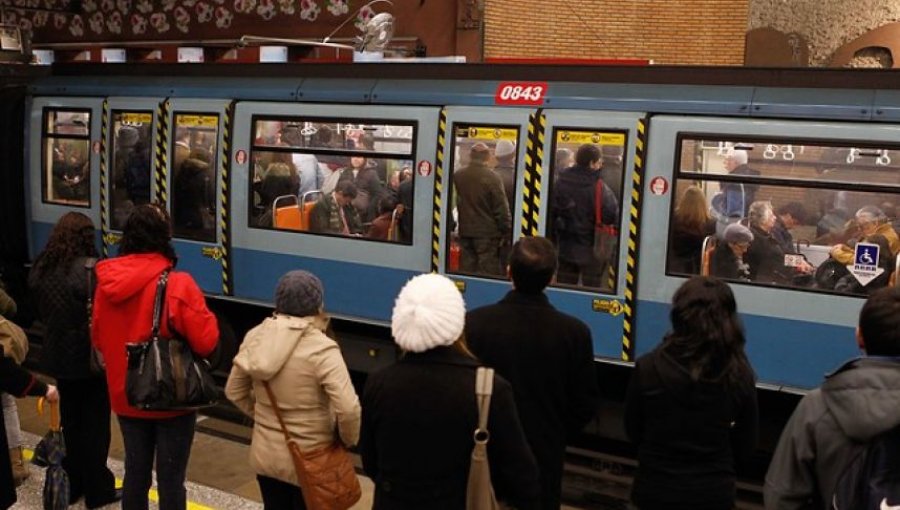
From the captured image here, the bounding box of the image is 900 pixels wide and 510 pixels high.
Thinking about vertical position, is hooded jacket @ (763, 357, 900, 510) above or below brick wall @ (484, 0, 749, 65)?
below

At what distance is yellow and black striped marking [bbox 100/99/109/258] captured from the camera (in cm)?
950

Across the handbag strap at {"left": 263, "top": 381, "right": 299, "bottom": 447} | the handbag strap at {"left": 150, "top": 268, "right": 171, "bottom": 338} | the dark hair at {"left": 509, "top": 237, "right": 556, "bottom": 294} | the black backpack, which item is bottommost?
the handbag strap at {"left": 263, "top": 381, "right": 299, "bottom": 447}

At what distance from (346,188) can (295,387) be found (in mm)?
4215

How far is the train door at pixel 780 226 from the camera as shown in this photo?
582 cm

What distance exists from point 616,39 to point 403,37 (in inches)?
131

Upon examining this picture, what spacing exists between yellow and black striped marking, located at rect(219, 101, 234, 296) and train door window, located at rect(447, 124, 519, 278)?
2.44m

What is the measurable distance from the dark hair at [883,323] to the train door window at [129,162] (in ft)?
25.0

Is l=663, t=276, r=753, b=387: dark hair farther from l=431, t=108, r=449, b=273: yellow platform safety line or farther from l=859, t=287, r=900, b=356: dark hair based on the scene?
l=431, t=108, r=449, b=273: yellow platform safety line

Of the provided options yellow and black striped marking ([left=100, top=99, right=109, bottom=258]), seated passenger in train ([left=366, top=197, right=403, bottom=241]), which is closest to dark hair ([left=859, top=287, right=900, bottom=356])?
seated passenger in train ([left=366, top=197, right=403, bottom=241])

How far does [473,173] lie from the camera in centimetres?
721

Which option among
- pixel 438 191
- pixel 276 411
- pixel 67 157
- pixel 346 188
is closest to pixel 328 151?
pixel 346 188

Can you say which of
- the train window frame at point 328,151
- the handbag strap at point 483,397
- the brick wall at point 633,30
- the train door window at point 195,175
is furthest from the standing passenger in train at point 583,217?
the brick wall at point 633,30

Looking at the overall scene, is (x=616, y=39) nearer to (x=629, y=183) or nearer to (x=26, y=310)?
(x=629, y=183)

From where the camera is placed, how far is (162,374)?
4.36 m
